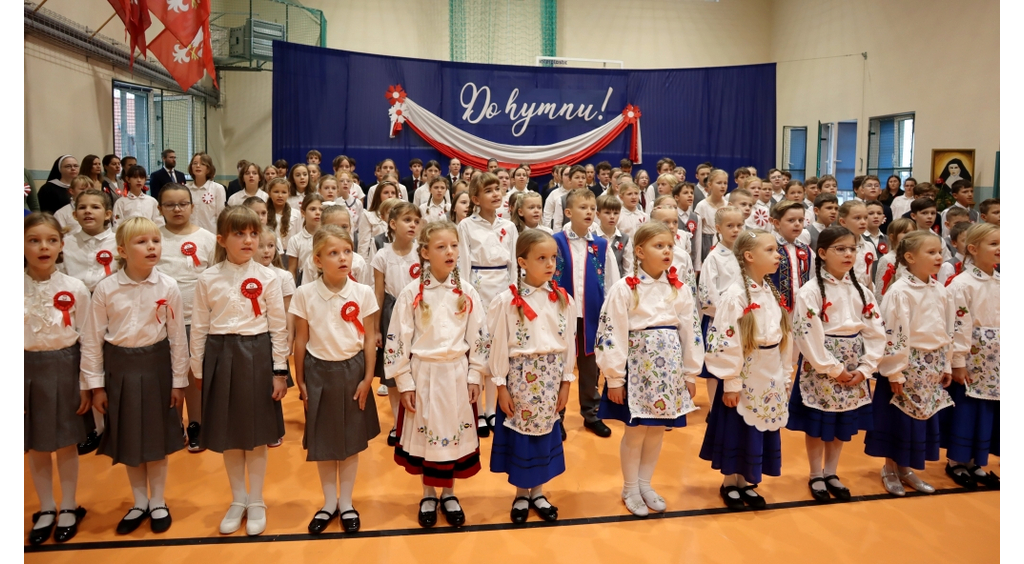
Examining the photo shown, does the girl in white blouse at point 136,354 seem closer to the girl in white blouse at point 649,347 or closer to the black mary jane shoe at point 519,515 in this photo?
the black mary jane shoe at point 519,515

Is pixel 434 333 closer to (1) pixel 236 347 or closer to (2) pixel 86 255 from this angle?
(1) pixel 236 347

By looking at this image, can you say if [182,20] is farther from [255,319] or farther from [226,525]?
[226,525]

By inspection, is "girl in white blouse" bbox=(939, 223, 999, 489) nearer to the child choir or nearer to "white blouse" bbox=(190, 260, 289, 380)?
the child choir

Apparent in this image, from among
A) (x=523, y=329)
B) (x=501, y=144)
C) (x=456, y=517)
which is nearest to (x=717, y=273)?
(x=523, y=329)

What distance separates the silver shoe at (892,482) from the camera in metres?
3.34

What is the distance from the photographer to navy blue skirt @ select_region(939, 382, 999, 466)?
3.47m

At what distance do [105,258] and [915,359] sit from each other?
14.1ft

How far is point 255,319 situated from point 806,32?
12643 millimetres

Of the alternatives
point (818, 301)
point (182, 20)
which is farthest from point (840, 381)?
point (182, 20)

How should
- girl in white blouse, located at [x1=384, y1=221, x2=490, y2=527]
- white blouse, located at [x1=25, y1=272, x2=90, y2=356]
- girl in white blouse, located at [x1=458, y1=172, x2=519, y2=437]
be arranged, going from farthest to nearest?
1. girl in white blouse, located at [x1=458, y1=172, x2=519, y2=437]
2. girl in white blouse, located at [x1=384, y1=221, x2=490, y2=527]
3. white blouse, located at [x1=25, y1=272, x2=90, y2=356]

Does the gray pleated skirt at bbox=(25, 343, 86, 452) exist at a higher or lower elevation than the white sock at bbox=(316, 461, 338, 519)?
higher

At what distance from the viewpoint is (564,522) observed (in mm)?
3025

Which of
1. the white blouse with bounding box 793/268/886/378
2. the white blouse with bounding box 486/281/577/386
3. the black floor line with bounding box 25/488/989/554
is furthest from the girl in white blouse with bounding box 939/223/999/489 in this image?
the white blouse with bounding box 486/281/577/386

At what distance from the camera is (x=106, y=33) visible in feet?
27.7
